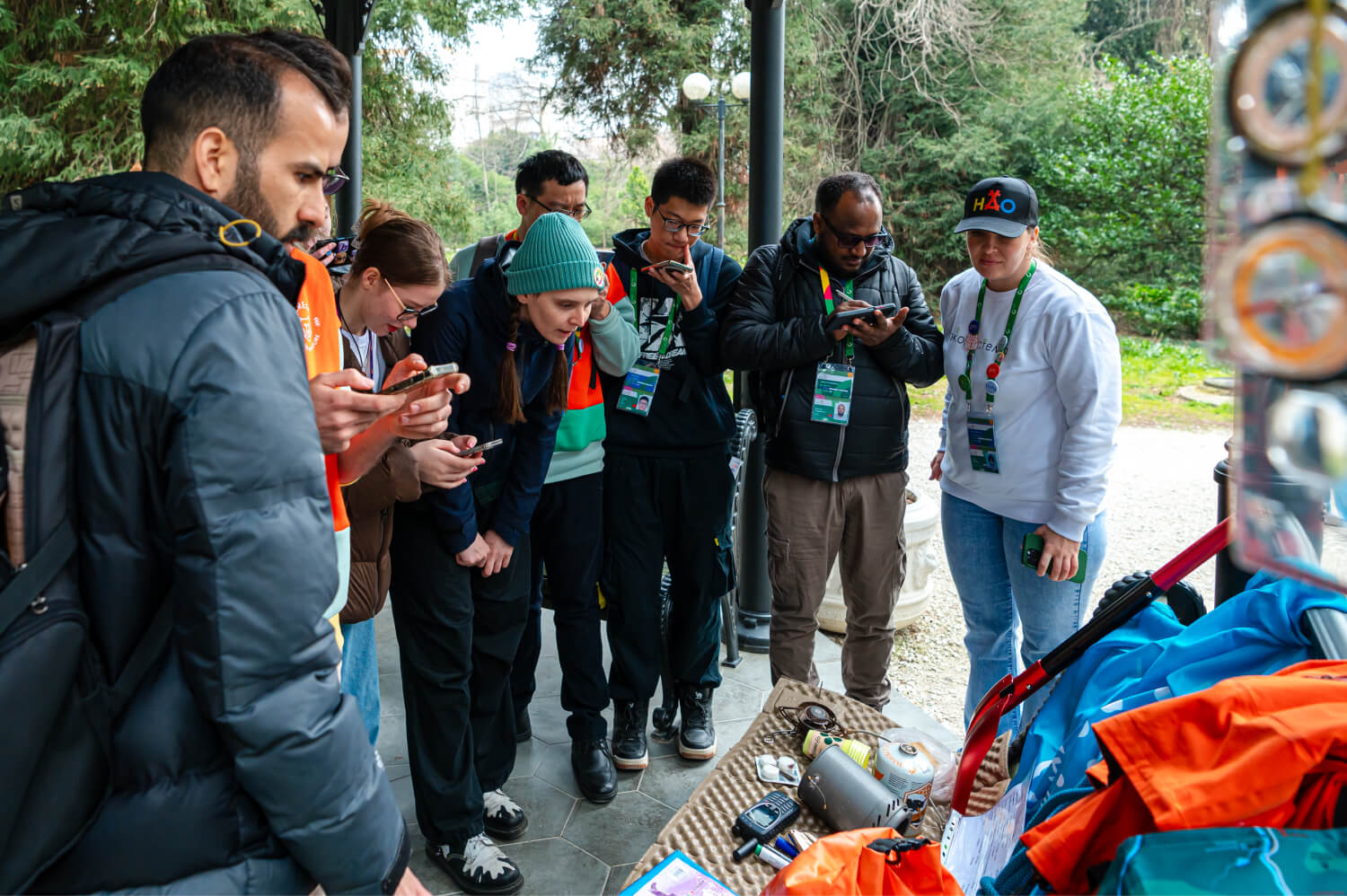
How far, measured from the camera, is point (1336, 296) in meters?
0.55

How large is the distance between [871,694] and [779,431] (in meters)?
0.89

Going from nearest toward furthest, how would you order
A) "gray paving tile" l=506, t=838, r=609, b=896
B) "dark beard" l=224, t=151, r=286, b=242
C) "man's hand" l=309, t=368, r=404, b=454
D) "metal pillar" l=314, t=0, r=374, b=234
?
"dark beard" l=224, t=151, r=286, b=242 → "man's hand" l=309, t=368, r=404, b=454 → "gray paving tile" l=506, t=838, r=609, b=896 → "metal pillar" l=314, t=0, r=374, b=234

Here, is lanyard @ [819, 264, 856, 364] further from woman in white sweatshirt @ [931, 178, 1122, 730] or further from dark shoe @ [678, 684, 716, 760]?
dark shoe @ [678, 684, 716, 760]

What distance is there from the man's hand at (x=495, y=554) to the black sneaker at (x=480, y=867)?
0.68 metres

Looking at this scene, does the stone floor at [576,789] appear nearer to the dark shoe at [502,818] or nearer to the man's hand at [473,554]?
the dark shoe at [502,818]

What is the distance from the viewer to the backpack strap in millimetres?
919

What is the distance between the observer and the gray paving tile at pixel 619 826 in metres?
2.49

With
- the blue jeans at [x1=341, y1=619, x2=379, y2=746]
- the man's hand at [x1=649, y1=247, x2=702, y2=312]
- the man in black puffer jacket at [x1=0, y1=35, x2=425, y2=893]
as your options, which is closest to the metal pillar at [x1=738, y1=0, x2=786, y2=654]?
the man's hand at [x1=649, y1=247, x2=702, y2=312]

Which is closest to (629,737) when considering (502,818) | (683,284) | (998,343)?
(502,818)

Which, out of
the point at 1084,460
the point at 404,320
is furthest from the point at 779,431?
the point at 404,320

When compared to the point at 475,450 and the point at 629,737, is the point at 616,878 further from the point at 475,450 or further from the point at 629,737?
the point at 475,450

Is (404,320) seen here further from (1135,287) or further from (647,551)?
(1135,287)

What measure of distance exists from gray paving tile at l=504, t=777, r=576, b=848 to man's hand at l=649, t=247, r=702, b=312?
58.8 inches

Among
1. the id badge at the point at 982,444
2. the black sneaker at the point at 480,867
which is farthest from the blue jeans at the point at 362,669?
the id badge at the point at 982,444
